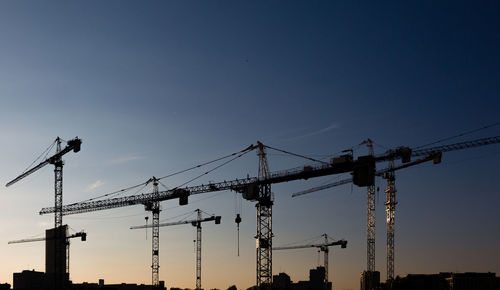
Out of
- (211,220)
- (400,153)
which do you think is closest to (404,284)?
(211,220)

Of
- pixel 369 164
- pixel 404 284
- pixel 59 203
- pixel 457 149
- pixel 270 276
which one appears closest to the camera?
pixel 369 164

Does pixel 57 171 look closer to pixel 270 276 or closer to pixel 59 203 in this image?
pixel 59 203

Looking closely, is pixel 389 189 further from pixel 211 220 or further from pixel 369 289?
pixel 211 220

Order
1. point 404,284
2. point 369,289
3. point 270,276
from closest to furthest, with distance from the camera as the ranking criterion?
point 270,276
point 369,289
point 404,284

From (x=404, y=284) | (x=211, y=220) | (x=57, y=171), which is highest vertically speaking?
(x=57, y=171)

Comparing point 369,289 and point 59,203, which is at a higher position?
point 59,203

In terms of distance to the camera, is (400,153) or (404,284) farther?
(404,284)

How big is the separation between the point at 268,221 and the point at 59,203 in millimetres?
52898

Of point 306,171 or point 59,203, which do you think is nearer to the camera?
point 306,171

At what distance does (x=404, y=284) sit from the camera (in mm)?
185500

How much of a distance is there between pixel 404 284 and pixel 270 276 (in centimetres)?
9285

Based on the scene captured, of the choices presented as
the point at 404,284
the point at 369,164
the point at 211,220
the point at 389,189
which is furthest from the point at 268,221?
the point at 404,284

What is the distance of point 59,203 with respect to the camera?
445ft

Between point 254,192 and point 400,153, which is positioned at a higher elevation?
point 400,153
